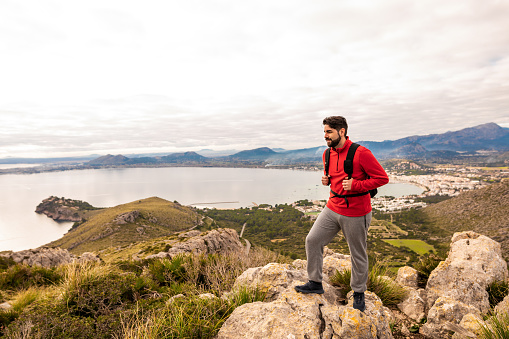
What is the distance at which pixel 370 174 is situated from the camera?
3.18 meters

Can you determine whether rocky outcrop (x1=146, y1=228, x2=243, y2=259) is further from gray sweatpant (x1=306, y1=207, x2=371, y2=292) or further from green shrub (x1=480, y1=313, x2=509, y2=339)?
green shrub (x1=480, y1=313, x2=509, y2=339)

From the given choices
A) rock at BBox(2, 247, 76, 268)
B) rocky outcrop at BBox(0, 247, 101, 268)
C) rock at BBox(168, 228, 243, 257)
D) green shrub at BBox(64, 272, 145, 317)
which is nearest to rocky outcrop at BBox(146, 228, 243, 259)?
rock at BBox(168, 228, 243, 257)

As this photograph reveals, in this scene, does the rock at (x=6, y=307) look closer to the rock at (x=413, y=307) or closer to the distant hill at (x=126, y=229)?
the rock at (x=413, y=307)

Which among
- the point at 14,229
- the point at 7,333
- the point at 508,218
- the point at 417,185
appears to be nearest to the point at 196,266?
the point at 7,333

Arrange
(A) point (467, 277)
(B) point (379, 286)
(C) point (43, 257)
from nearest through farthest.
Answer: (B) point (379, 286) → (A) point (467, 277) → (C) point (43, 257)

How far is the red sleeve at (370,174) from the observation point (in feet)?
10.1

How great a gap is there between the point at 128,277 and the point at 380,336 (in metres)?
4.78

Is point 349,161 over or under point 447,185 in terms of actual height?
over

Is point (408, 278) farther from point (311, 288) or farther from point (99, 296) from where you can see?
point (99, 296)

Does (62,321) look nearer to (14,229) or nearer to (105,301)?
(105,301)

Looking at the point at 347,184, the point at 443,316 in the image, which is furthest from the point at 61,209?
the point at 443,316

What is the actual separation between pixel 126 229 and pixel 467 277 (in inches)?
2528

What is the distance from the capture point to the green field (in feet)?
156

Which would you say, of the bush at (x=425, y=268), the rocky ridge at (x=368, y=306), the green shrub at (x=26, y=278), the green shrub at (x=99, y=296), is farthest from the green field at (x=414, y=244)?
the green shrub at (x=26, y=278)
